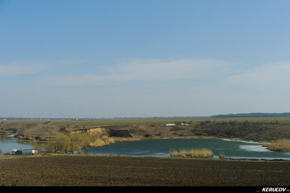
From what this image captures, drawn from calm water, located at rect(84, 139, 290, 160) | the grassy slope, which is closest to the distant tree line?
calm water, located at rect(84, 139, 290, 160)

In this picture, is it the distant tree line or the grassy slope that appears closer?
the grassy slope

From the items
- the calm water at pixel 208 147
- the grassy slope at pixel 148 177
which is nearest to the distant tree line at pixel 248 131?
the calm water at pixel 208 147

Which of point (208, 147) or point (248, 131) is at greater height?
point (248, 131)

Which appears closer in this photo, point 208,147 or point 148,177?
point 148,177

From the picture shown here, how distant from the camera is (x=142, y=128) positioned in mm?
117438

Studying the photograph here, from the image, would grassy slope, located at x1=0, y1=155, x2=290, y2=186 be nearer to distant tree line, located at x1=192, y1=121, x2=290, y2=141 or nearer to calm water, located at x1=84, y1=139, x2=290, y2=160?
calm water, located at x1=84, y1=139, x2=290, y2=160

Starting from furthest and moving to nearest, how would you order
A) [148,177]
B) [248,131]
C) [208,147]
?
[248,131] < [208,147] < [148,177]

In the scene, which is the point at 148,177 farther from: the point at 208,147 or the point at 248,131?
the point at 248,131

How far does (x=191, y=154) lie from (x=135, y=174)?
2418cm

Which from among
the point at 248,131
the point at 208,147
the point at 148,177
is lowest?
the point at 208,147

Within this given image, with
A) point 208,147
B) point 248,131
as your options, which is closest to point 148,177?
point 208,147

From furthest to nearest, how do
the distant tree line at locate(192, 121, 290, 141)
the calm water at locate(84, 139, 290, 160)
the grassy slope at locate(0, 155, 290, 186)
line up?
the distant tree line at locate(192, 121, 290, 141) → the calm water at locate(84, 139, 290, 160) → the grassy slope at locate(0, 155, 290, 186)

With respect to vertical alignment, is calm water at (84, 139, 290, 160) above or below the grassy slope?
below

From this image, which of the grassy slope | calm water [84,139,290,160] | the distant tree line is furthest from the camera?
the distant tree line
